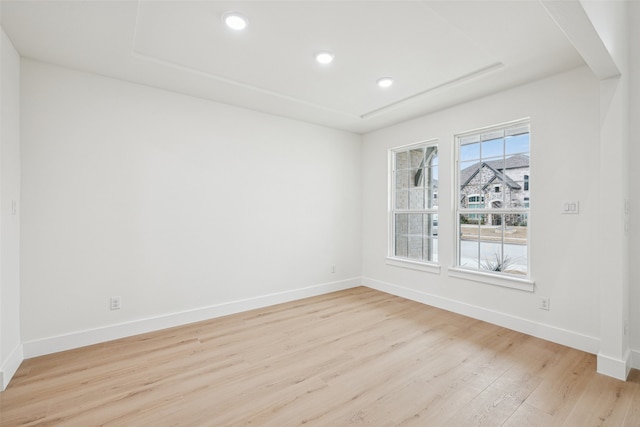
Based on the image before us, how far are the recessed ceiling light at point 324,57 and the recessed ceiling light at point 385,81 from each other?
66cm

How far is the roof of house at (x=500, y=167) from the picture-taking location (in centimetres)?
327

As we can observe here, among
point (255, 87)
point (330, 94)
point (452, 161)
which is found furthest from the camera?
point (452, 161)

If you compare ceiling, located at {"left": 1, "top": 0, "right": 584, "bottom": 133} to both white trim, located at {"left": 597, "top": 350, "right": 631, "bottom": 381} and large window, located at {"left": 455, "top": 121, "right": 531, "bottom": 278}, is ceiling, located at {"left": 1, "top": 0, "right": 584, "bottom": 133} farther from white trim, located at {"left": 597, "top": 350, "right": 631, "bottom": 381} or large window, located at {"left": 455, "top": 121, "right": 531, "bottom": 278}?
white trim, located at {"left": 597, "top": 350, "right": 631, "bottom": 381}

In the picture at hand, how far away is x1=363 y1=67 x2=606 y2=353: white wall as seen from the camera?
2736 millimetres

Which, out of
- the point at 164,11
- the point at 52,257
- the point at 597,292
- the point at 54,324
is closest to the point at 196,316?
the point at 54,324

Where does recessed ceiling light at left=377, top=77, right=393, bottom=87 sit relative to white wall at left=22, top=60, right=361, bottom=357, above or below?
above

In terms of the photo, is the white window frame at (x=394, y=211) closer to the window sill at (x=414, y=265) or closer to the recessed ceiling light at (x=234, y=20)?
the window sill at (x=414, y=265)

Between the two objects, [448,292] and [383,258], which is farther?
[383,258]

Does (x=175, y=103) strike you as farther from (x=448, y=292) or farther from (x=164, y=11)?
(x=448, y=292)

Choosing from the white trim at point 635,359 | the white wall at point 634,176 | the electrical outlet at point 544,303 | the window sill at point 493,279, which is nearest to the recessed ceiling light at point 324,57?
the white wall at point 634,176

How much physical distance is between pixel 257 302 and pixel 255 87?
264 centimetres

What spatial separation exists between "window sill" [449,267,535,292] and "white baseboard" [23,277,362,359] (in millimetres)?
1956

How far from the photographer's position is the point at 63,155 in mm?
2789

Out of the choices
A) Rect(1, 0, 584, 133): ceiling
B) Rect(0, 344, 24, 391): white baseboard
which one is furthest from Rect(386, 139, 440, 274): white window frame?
Rect(0, 344, 24, 391): white baseboard
